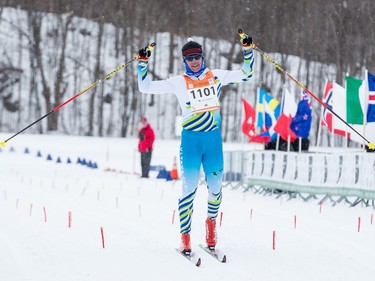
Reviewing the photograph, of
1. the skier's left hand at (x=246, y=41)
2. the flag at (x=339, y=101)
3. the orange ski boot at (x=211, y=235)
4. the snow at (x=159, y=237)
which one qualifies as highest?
the skier's left hand at (x=246, y=41)

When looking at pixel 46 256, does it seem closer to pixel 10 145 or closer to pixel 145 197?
pixel 145 197

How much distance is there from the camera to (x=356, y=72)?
47.4 metres

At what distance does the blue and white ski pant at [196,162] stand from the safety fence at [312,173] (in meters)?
6.35

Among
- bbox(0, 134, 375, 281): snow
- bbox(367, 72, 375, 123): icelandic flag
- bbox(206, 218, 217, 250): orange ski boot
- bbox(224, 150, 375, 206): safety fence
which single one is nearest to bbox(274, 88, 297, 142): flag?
bbox(224, 150, 375, 206): safety fence

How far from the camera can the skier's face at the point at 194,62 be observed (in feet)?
23.1

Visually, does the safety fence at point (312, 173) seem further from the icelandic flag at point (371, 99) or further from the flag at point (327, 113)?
the flag at point (327, 113)

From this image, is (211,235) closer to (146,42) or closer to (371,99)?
(371,99)

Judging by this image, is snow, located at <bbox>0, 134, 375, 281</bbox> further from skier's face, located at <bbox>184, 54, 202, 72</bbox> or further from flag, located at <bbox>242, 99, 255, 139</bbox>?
flag, located at <bbox>242, 99, 255, 139</bbox>

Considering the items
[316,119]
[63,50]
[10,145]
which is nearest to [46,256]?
[10,145]

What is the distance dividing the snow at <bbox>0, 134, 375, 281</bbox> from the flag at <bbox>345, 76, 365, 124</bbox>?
209 centimetres

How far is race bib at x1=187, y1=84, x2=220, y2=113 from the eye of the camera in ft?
23.1

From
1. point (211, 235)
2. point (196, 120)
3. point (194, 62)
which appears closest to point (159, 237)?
point (211, 235)

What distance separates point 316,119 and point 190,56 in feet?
150

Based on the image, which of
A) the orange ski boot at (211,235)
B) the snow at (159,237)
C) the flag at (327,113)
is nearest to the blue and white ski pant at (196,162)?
the orange ski boot at (211,235)
